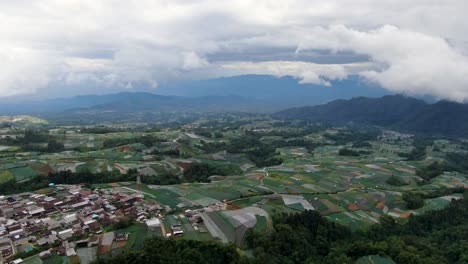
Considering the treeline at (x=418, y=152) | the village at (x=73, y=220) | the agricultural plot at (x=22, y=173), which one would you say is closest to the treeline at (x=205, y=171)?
the village at (x=73, y=220)

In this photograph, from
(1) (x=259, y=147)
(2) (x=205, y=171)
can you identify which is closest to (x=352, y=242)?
(2) (x=205, y=171)

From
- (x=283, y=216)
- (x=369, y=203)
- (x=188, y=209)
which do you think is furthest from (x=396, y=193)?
(x=188, y=209)

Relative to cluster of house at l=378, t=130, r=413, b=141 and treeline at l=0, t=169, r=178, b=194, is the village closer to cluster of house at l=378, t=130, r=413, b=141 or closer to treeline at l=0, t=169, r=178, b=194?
treeline at l=0, t=169, r=178, b=194

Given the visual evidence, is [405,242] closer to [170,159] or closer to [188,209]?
[188,209]

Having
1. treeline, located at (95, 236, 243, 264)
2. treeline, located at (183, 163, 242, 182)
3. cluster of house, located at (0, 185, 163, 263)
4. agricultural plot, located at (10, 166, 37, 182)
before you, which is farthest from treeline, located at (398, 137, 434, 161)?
agricultural plot, located at (10, 166, 37, 182)

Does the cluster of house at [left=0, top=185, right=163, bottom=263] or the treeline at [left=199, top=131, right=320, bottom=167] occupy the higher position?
the cluster of house at [left=0, top=185, right=163, bottom=263]
